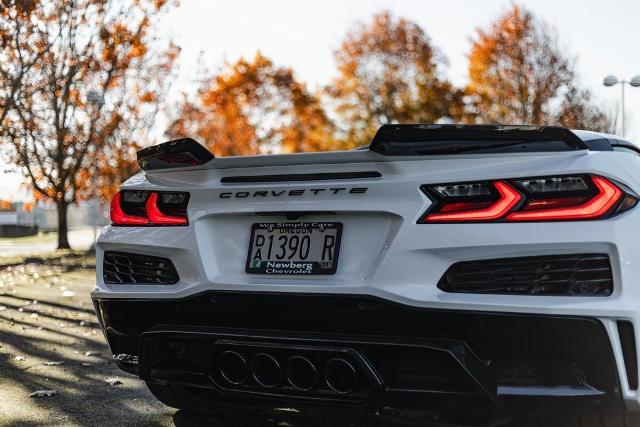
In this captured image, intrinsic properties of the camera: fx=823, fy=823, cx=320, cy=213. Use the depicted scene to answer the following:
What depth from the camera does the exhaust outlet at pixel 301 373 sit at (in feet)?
9.65

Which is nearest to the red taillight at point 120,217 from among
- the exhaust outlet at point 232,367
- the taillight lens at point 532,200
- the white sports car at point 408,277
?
the white sports car at point 408,277

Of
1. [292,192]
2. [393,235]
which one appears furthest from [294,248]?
[393,235]

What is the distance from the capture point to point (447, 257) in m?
2.76

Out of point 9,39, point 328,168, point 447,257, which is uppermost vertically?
point 9,39

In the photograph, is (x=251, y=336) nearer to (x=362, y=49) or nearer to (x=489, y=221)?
(x=489, y=221)

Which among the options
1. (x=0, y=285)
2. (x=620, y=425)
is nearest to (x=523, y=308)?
(x=620, y=425)

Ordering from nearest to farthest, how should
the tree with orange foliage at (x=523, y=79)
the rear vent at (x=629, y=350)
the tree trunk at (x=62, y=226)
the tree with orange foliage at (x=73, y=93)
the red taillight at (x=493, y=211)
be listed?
the rear vent at (x=629, y=350), the red taillight at (x=493, y=211), the tree with orange foliage at (x=73, y=93), the tree trunk at (x=62, y=226), the tree with orange foliage at (x=523, y=79)

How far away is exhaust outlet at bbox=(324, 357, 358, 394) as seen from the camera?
9.46 feet

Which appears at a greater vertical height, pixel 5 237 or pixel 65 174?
pixel 65 174

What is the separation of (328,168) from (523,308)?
2.88 ft

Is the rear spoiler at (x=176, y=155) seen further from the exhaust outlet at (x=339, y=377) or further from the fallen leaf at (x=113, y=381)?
the fallen leaf at (x=113, y=381)

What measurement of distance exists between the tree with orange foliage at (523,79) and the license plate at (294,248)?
34323mm

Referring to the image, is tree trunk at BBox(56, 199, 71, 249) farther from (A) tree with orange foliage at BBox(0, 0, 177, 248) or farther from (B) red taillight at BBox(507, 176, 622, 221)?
(B) red taillight at BBox(507, 176, 622, 221)

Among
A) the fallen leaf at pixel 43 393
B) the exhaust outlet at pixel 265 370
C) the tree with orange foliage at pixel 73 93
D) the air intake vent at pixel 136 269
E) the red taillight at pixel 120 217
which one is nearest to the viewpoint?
the exhaust outlet at pixel 265 370
